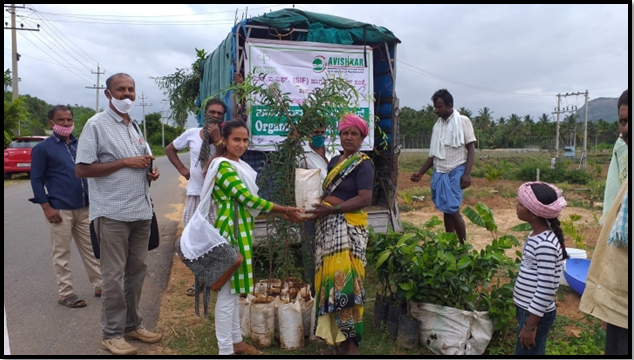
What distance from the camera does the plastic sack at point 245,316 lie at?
326 centimetres

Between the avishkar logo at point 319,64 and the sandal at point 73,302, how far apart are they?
3511 mm

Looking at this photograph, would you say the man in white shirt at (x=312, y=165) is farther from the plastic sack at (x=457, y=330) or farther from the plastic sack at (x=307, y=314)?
the plastic sack at (x=457, y=330)

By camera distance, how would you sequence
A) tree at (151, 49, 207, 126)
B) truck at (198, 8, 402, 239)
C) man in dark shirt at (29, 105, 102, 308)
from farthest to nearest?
1. tree at (151, 49, 207, 126)
2. truck at (198, 8, 402, 239)
3. man in dark shirt at (29, 105, 102, 308)

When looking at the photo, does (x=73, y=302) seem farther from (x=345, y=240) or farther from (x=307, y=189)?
(x=345, y=240)

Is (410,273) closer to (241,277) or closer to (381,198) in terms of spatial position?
(241,277)

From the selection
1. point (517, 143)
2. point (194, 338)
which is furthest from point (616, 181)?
point (517, 143)

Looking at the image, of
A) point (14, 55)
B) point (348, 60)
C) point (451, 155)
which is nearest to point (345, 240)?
point (451, 155)

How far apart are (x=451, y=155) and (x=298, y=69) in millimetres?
2034

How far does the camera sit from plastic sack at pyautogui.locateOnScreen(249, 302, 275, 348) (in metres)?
3.19

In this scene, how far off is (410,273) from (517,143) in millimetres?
63748

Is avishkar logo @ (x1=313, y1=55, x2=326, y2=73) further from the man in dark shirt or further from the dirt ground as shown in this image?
the dirt ground

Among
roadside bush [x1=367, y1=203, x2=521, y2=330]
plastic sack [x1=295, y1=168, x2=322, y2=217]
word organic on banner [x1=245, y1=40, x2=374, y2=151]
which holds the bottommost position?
roadside bush [x1=367, y1=203, x2=521, y2=330]

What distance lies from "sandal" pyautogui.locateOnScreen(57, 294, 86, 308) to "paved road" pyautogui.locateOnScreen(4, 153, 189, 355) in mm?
44

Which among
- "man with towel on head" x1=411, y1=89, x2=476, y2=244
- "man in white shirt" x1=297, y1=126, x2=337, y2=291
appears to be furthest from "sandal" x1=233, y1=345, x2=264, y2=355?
"man with towel on head" x1=411, y1=89, x2=476, y2=244
